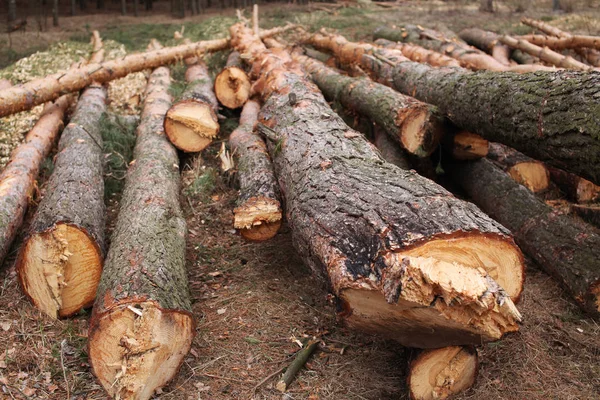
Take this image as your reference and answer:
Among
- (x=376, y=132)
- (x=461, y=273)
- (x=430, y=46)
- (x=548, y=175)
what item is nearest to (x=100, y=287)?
(x=461, y=273)

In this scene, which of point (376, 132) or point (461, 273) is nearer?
point (461, 273)

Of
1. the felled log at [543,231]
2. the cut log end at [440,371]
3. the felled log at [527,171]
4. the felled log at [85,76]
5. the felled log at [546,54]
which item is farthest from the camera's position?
the felled log at [546,54]

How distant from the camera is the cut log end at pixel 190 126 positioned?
5574 millimetres

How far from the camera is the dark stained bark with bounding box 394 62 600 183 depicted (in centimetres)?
312

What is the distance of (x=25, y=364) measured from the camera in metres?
3.16

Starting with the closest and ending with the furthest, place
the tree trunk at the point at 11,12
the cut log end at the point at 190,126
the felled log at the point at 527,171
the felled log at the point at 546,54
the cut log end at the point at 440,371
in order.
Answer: the cut log end at the point at 440,371 → the felled log at the point at 527,171 → the cut log end at the point at 190,126 → the felled log at the point at 546,54 → the tree trunk at the point at 11,12

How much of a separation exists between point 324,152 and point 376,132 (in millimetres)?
2191

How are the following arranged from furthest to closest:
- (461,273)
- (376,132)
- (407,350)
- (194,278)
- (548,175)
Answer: (376,132), (548,175), (194,278), (407,350), (461,273)

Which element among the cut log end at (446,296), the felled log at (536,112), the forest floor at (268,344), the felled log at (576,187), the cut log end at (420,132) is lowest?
the forest floor at (268,344)

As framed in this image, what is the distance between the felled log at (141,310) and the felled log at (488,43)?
7275 mm

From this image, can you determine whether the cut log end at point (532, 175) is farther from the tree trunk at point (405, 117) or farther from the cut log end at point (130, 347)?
the cut log end at point (130, 347)

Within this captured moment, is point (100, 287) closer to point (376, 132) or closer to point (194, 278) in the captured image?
point (194, 278)

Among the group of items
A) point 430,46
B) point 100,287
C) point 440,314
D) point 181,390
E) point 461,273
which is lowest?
point 181,390

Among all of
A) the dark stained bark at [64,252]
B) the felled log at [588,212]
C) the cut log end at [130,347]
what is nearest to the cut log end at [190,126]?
the dark stained bark at [64,252]
